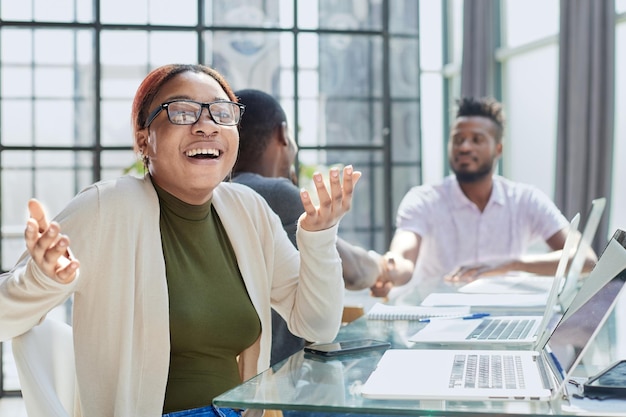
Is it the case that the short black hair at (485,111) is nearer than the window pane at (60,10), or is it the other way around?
the short black hair at (485,111)

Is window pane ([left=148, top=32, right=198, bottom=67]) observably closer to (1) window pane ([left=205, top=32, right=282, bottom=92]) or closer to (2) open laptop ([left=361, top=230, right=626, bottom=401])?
(1) window pane ([left=205, top=32, right=282, bottom=92])

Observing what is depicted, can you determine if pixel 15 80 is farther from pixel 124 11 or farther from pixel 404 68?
pixel 404 68

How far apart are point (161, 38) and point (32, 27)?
66 centimetres

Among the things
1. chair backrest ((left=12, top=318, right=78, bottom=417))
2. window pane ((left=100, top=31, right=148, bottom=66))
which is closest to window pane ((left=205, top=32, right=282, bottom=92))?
window pane ((left=100, top=31, right=148, bottom=66))

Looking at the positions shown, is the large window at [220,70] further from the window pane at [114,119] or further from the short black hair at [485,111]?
the short black hair at [485,111]

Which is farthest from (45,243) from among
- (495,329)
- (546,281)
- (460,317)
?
(546,281)

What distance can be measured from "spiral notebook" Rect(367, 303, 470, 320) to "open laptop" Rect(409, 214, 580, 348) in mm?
85

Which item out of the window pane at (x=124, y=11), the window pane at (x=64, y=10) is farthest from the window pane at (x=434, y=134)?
the window pane at (x=64, y=10)

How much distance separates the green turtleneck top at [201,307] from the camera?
1.67 meters

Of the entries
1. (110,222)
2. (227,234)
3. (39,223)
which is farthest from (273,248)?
(39,223)

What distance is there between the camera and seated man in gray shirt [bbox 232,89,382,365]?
236cm

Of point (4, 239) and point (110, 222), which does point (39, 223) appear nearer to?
point (110, 222)

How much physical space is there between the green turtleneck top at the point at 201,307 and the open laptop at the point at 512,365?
34cm

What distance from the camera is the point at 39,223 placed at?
1354 mm
